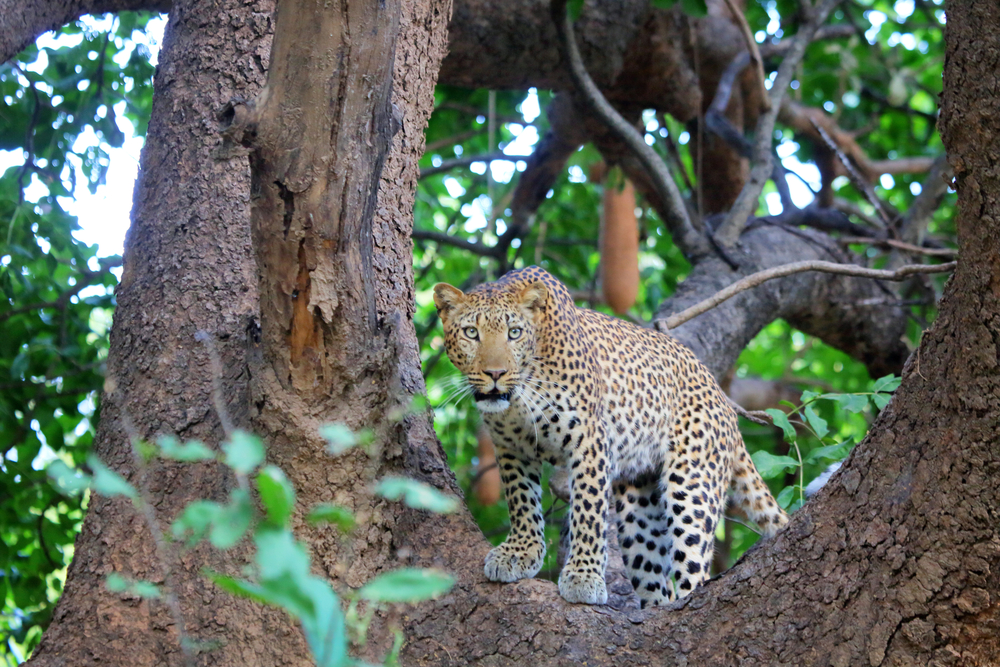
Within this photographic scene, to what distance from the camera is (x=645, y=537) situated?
5281 mm

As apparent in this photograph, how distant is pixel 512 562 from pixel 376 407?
1006 millimetres

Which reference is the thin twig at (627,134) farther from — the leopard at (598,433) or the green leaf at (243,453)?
the green leaf at (243,453)

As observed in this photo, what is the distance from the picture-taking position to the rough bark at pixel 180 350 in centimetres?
385

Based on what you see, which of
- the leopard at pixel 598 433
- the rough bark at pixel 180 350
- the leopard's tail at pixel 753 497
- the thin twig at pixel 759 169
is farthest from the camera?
the thin twig at pixel 759 169

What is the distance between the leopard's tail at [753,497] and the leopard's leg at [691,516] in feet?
0.74

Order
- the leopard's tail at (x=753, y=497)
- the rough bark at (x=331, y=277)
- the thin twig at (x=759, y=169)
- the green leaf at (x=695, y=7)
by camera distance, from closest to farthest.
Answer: the rough bark at (x=331, y=277) < the leopard's tail at (x=753, y=497) < the green leaf at (x=695, y=7) < the thin twig at (x=759, y=169)

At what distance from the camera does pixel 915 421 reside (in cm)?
320

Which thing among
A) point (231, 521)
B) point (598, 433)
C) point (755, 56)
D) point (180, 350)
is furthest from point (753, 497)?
point (231, 521)

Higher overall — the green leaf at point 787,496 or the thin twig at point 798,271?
the thin twig at point 798,271

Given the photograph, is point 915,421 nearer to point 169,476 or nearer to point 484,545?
point 484,545

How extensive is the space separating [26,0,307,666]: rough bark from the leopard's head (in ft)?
3.40

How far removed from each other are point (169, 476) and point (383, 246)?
1396 millimetres

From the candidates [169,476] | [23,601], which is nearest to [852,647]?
[169,476]

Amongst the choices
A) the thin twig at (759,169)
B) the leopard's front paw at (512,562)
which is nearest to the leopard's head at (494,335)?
the leopard's front paw at (512,562)
